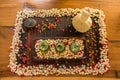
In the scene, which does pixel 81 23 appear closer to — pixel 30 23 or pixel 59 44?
pixel 59 44

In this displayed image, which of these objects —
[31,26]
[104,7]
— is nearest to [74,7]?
[104,7]

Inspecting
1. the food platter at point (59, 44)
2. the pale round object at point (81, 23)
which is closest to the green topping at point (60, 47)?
the food platter at point (59, 44)

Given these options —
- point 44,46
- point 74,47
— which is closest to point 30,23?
point 44,46

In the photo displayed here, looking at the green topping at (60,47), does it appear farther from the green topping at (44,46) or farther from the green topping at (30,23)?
the green topping at (30,23)

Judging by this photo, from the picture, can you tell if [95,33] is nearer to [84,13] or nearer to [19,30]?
[84,13]

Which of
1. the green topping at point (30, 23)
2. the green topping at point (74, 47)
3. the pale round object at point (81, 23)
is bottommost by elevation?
the green topping at point (74, 47)

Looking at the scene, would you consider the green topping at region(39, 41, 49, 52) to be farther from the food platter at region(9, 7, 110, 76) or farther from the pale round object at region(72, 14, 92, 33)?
the pale round object at region(72, 14, 92, 33)
